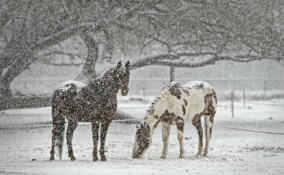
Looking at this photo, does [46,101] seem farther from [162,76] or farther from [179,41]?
[162,76]

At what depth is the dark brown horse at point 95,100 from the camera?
1059cm

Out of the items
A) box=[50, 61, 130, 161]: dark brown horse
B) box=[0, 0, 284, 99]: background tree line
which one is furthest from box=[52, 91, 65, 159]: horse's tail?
box=[0, 0, 284, 99]: background tree line

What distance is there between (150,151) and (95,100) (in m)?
3.21

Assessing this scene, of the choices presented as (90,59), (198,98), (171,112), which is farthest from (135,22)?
(171,112)

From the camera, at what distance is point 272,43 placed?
63.0 feet

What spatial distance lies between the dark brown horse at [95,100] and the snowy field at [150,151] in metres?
0.83

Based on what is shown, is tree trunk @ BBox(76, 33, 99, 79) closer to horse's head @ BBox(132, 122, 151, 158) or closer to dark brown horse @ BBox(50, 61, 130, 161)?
horse's head @ BBox(132, 122, 151, 158)

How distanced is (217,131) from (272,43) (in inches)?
157

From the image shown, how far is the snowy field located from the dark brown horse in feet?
2.72

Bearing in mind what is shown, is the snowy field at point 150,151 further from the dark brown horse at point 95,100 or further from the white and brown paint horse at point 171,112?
the dark brown horse at point 95,100

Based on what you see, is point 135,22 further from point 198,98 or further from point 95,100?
point 95,100

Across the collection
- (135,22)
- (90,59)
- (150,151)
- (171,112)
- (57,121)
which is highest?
(135,22)

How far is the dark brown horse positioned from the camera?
10.6 meters

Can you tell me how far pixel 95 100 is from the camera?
419 inches
